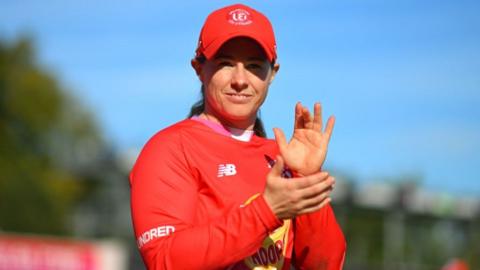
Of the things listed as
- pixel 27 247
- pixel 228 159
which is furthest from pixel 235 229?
pixel 27 247

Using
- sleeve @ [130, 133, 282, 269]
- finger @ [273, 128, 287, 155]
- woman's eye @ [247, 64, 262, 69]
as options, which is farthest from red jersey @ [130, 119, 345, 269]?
woman's eye @ [247, 64, 262, 69]

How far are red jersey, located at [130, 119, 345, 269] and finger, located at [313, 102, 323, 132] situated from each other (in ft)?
1.16

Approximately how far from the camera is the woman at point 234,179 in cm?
315

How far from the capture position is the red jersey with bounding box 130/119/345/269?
3154 millimetres

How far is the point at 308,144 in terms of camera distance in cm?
344

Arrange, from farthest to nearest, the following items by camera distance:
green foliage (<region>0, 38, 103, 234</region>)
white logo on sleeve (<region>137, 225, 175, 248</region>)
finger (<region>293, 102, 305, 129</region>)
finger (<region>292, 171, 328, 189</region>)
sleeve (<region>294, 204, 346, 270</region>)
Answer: green foliage (<region>0, 38, 103, 234</region>) → sleeve (<region>294, 204, 346, 270</region>) → finger (<region>293, 102, 305, 129</region>) → white logo on sleeve (<region>137, 225, 175, 248</region>) → finger (<region>292, 171, 328, 189</region>)

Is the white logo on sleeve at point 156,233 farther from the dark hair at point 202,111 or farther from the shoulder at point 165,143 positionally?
the dark hair at point 202,111

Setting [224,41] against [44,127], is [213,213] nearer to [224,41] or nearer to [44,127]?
[224,41]

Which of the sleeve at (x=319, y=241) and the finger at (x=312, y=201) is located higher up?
the finger at (x=312, y=201)

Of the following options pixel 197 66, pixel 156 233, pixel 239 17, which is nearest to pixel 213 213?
pixel 156 233

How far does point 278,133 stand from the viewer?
338 centimetres

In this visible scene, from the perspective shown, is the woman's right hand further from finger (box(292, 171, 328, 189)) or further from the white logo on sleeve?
the white logo on sleeve

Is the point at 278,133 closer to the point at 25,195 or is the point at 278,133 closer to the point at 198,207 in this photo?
the point at 198,207

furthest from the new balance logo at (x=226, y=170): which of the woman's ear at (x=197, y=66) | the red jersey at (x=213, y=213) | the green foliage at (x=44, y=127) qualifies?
the green foliage at (x=44, y=127)
